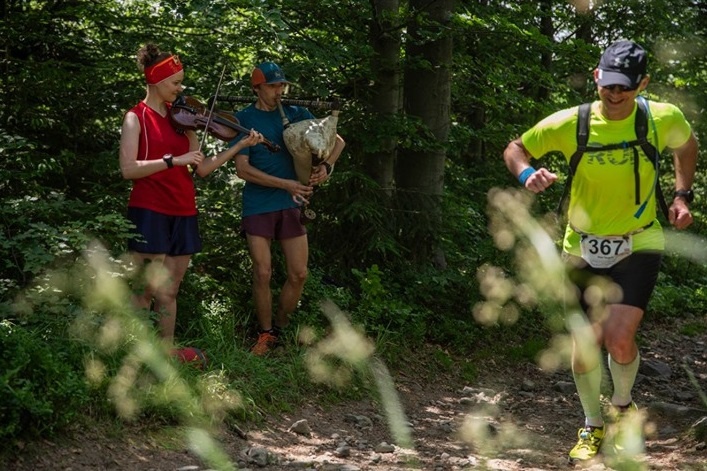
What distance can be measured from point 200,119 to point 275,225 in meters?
1.19

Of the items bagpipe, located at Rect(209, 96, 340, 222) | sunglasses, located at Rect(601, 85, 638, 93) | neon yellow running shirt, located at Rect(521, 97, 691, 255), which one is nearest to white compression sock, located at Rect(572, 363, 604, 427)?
neon yellow running shirt, located at Rect(521, 97, 691, 255)

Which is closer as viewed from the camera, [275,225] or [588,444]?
[588,444]

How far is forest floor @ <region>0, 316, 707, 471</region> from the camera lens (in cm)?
491

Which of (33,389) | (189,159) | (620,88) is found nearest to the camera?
(33,389)

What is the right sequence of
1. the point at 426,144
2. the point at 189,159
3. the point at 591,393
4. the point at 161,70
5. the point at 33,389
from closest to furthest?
the point at 33,389 → the point at 591,393 → the point at 189,159 → the point at 161,70 → the point at 426,144

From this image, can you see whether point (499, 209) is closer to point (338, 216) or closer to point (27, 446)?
point (338, 216)

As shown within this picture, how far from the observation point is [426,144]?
9258mm

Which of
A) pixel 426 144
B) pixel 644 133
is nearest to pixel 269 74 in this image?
pixel 426 144

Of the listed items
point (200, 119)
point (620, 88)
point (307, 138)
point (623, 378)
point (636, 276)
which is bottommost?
point (623, 378)

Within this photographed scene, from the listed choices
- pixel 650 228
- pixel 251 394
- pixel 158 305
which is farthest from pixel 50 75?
pixel 650 228

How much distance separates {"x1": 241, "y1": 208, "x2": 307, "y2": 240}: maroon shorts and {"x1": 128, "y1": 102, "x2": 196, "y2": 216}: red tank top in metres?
0.79

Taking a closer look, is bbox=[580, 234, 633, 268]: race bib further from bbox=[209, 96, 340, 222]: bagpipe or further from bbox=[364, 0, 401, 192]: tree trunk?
bbox=[364, 0, 401, 192]: tree trunk

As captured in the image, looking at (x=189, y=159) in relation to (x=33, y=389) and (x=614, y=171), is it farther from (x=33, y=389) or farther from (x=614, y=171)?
(x=614, y=171)

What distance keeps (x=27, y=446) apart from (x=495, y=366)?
5.35 m
